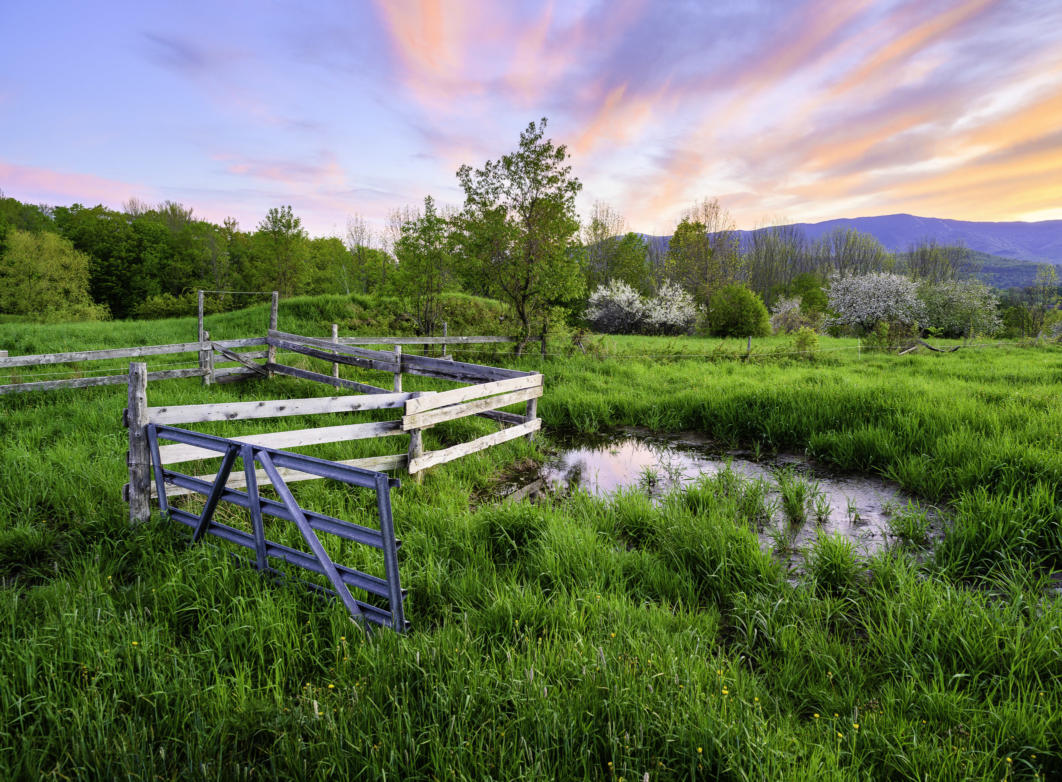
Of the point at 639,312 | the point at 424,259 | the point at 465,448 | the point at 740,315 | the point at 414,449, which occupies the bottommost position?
the point at 465,448

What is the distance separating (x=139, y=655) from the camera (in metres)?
3.00

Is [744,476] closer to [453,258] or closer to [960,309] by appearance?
[453,258]

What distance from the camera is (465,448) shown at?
24.4 ft

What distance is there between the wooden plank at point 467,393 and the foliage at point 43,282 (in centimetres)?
3835

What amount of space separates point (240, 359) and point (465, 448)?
8209 millimetres

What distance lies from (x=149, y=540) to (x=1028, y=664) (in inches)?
267

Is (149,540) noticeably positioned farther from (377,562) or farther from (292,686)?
(292,686)

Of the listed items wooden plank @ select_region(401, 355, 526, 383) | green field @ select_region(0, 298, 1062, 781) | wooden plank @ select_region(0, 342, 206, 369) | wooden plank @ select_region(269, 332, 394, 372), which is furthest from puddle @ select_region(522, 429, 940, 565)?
wooden plank @ select_region(0, 342, 206, 369)

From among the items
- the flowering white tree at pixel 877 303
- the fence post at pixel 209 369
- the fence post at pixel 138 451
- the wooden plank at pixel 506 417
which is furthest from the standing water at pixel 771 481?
the flowering white tree at pixel 877 303

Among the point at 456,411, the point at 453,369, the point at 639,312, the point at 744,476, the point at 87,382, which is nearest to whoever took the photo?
the point at 456,411

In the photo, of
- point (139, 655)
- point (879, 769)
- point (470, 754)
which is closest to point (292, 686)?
Result: point (139, 655)

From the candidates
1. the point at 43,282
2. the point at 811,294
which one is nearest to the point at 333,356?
the point at 43,282

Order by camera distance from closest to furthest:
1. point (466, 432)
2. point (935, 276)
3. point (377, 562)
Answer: point (377, 562) → point (466, 432) → point (935, 276)

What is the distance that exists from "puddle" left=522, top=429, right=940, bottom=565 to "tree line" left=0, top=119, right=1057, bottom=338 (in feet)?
29.3
